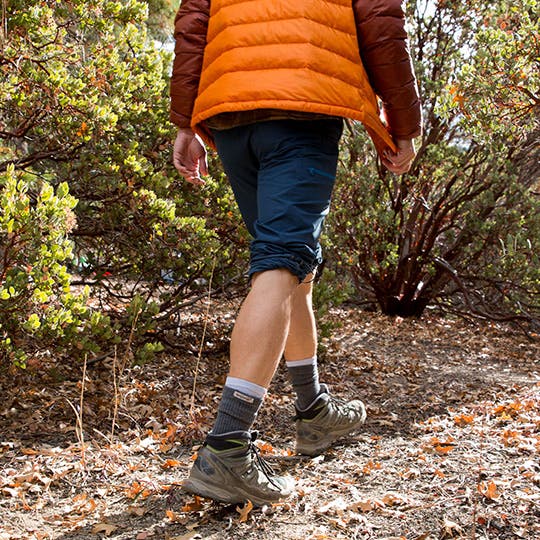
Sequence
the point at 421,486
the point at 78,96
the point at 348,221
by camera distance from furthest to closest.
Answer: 1. the point at 348,221
2. the point at 78,96
3. the point at 421,486

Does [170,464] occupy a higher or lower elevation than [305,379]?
lower

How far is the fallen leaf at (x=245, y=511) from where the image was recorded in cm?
186

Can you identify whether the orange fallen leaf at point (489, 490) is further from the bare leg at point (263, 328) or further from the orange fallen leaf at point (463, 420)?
the orange fallen leaf at point (463, 420)

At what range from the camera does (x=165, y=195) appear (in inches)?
159

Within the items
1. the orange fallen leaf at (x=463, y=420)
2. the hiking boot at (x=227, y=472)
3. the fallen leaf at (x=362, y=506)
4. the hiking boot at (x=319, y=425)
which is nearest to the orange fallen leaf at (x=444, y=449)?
the hiking boot at (x=319, y=425)

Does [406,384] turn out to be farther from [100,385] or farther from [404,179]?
[404,179]

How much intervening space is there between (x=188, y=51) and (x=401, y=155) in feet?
2.88

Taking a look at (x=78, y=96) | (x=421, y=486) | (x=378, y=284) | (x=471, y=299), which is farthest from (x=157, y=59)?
(x=471, y=299)

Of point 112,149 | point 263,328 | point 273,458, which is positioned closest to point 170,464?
point 273,458

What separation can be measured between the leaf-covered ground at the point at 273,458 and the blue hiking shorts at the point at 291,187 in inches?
31.1

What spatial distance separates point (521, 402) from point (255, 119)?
259 cm

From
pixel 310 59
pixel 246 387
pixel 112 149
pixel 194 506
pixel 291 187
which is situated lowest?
pixel 194 506

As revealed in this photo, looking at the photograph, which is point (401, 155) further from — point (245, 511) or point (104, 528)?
point (104, 528)

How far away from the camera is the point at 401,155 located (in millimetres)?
2291
